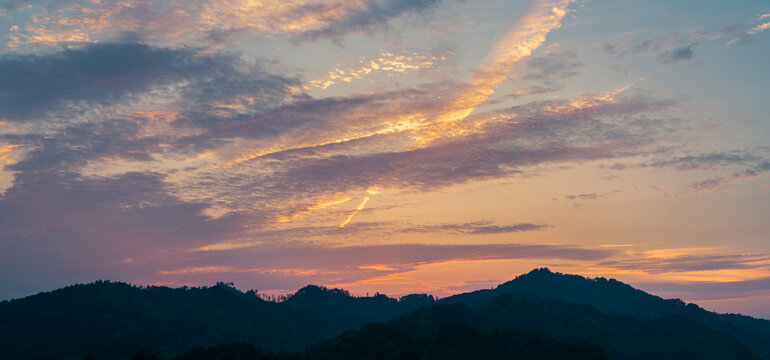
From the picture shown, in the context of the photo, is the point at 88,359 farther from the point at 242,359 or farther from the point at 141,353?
the point at 242,359

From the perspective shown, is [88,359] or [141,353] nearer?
[141,353]

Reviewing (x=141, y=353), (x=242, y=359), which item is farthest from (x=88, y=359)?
(x=242, y=359)

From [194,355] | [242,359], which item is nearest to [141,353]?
[194,355]

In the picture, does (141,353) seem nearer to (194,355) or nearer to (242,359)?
(194,355)

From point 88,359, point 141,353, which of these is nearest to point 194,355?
point 141,353

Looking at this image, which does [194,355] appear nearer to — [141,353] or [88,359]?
[141,353]

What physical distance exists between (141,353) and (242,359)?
33132mm

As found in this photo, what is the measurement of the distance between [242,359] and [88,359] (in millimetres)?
61514

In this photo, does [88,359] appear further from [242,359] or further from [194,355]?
[242,359]

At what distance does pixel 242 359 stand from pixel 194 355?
18825mm

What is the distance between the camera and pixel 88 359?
650ft

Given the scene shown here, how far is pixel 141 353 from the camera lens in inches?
7092

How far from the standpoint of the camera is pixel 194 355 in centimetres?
19025

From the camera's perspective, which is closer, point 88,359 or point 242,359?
point 242,359
